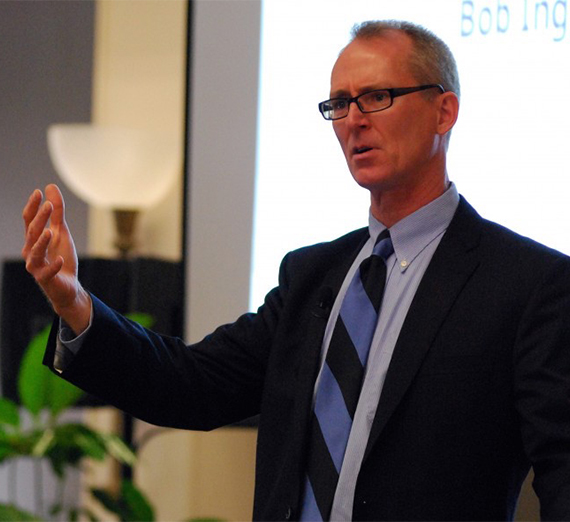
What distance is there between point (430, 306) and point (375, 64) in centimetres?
42

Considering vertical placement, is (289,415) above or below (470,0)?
below

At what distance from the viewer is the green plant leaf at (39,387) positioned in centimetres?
308

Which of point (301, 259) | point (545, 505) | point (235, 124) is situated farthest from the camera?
point (235, 124)

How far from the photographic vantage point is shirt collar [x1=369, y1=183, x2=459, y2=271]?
1.71 metres

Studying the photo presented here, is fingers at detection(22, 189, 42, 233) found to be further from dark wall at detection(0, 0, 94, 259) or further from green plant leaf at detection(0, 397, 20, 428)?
dark wall at detection(0, 0, 94, 259)

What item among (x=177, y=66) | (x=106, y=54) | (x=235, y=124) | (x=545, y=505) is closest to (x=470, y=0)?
(x=235, y=124)

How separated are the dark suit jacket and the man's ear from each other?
0.49 feet

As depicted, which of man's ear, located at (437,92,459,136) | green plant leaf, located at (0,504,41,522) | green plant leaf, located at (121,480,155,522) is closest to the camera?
man's ear, located at (437,92,459,136)

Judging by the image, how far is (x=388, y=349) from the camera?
163 centimetres

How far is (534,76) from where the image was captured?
7.13ft

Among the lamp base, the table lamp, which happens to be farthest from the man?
the lamp base

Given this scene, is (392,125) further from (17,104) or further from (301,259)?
(17,104)

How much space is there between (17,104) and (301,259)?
132 inches

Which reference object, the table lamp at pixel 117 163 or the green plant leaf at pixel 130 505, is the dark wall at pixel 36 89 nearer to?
the table lamp at pixel 117 163
